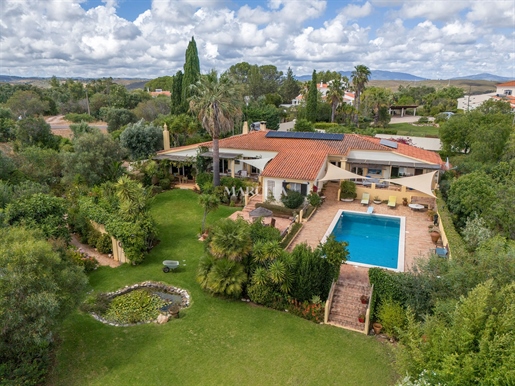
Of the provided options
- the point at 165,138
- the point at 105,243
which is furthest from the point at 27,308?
the point at 165,138

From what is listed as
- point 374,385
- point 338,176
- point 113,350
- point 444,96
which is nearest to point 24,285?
point 113,350

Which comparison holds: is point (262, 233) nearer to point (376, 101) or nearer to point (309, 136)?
point (309, 136)

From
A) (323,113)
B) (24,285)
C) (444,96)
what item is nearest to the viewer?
(24,285)

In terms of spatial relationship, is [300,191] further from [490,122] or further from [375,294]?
[490,122]

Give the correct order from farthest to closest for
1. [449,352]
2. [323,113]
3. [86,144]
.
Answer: [323,113] < [86,144] < [449,352]

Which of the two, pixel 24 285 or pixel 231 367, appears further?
pixel 231 367

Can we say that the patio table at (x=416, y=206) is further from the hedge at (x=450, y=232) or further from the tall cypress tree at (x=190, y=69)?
Answer: the tall cypress tree at (x=190, y=69)
